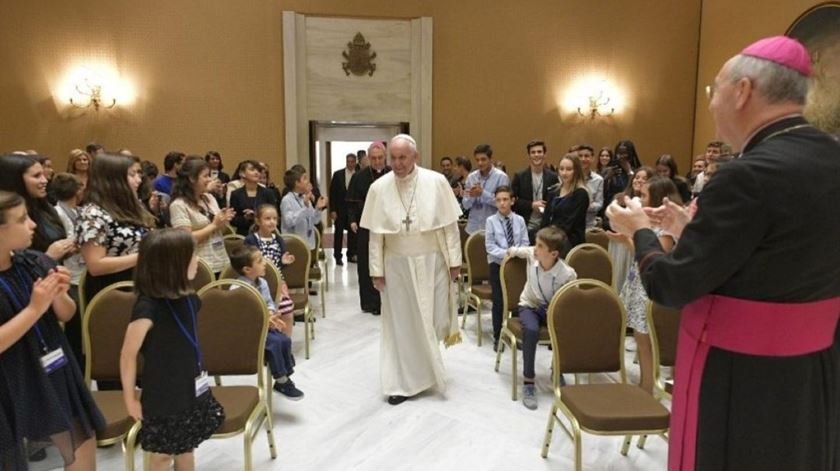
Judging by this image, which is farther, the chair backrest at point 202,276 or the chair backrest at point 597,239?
the chair backrest at point 597,239

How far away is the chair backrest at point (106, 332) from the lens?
312 cm

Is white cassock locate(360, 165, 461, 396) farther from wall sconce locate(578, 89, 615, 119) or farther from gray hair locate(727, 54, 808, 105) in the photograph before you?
wall sconce locate(578, 89, 615, 119)

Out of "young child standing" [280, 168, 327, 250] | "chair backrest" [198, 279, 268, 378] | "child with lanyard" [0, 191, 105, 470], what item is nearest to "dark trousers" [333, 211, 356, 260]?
"young child standing" [280, 168, 327, 250]

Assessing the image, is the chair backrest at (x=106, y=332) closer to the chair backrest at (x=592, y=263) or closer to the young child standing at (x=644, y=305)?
the young child standing at (x=644, y=305)

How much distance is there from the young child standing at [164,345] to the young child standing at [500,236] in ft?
10.0

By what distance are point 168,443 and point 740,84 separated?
2453 millimetres

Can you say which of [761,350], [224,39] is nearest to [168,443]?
[761,350]

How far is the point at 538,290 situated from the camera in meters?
4.18

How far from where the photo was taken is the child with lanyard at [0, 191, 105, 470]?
2.06 m

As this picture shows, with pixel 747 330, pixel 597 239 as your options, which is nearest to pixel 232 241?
pixel 597 239

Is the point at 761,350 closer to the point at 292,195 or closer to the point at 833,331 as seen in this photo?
the point at 833,331

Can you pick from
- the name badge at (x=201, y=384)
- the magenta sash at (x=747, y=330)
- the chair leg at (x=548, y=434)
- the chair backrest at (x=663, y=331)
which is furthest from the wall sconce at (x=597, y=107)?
the magenta sash at (x=747, y=330)

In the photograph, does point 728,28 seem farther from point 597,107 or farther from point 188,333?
point 188,333

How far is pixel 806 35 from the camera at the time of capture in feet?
25.8
